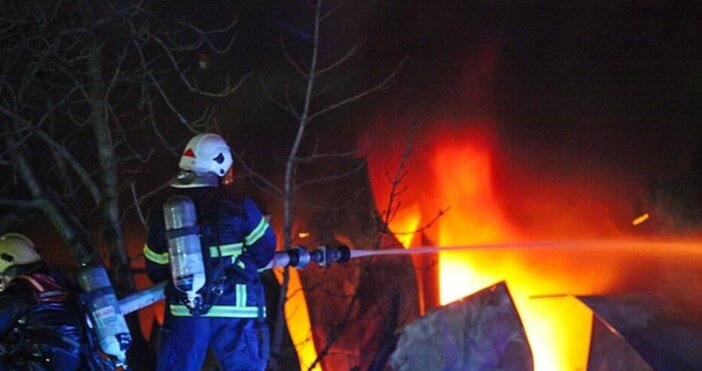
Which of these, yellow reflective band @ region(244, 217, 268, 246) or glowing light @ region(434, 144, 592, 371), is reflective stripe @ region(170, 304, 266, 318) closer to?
yellow reflective band @ region(244, 217, 268, 246)

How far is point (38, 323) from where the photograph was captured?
302 cm

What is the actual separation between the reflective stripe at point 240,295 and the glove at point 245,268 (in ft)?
0.14

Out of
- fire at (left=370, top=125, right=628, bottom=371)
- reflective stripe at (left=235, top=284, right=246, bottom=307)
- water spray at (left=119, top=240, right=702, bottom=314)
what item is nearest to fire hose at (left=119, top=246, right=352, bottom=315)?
water spray at (left=119, top=240, right=702, bottom=314)

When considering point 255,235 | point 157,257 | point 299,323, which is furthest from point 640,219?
point 157,257

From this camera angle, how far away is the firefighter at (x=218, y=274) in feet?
11.2

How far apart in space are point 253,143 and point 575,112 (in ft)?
11.9

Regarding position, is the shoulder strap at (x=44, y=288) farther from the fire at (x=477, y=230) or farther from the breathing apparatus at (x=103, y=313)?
the fire at (x=477, y=230)

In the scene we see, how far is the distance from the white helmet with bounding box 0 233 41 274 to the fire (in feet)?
15.4

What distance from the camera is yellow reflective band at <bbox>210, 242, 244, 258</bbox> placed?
133 inches

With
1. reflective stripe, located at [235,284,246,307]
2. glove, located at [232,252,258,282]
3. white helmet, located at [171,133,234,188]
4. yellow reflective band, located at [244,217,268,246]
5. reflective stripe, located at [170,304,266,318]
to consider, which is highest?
white helmet, located at [171,133,234,188]

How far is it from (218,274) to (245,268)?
178 millimetres

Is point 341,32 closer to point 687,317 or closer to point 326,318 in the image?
point 326,318

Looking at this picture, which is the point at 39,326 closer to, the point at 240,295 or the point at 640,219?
the point at 240,295

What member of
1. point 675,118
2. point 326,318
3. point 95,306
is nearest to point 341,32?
point 326,318
